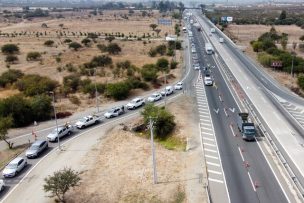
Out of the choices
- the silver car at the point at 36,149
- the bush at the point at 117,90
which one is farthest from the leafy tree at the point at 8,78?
the silver car at the point at 36,149

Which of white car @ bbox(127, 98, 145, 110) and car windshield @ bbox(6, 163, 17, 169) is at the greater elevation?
white car @ bbox(127, 98, 145, 110)

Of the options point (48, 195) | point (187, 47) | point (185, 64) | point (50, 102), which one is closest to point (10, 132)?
point (50, 102)

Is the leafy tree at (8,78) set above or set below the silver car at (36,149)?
above

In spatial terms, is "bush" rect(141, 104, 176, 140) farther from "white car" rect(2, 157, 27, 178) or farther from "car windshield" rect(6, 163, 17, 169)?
"car windshield" rect(6, 163, 17, 169)

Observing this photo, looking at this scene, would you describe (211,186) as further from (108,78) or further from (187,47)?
(187,47)

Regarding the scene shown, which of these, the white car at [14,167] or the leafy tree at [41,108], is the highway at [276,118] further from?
the leafy tree at [41,108]

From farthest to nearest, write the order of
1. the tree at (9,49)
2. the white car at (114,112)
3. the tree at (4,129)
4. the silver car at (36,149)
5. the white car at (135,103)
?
the tree at (9,49)
the white car at (135,103)
the white car at (114,112)
the tree at (4,129)
the silver car at (36,149)

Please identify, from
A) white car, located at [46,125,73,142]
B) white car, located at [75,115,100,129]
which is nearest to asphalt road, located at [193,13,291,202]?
→ white car, located at [75,115,100,129]
